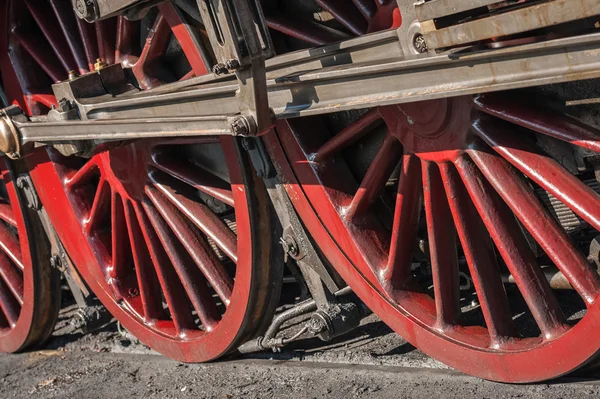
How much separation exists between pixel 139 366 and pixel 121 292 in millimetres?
290

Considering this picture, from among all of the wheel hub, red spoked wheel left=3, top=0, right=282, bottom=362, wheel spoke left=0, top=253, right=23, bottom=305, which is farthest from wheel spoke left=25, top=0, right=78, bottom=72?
the wheel hub

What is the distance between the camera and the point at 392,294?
2.33 metres

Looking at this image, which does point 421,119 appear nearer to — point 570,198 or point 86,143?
point 570,198

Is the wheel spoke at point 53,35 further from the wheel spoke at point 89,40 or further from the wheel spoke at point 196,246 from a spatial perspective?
the wheel spoke at point 196,246

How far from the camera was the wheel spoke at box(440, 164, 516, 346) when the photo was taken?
213 cm

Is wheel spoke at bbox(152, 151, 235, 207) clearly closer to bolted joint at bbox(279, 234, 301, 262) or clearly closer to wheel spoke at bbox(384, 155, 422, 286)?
bolted joint at bbox(279, 234, 301, 262)

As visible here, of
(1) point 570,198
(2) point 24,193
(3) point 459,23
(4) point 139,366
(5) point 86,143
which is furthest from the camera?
(2) point 24,193

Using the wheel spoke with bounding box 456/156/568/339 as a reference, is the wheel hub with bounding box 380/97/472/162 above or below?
above

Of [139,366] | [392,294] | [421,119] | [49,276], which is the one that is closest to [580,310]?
[392,294]

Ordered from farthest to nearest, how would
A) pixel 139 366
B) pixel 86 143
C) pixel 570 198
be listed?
pixel 139 366 < pixel 86 143 < pixel 570 198

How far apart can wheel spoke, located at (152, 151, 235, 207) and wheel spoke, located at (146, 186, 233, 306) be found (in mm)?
115

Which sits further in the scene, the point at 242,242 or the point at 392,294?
the point at 242,242

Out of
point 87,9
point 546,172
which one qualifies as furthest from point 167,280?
point 546,172

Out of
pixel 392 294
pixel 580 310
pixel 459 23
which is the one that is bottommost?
pixel 580 310
